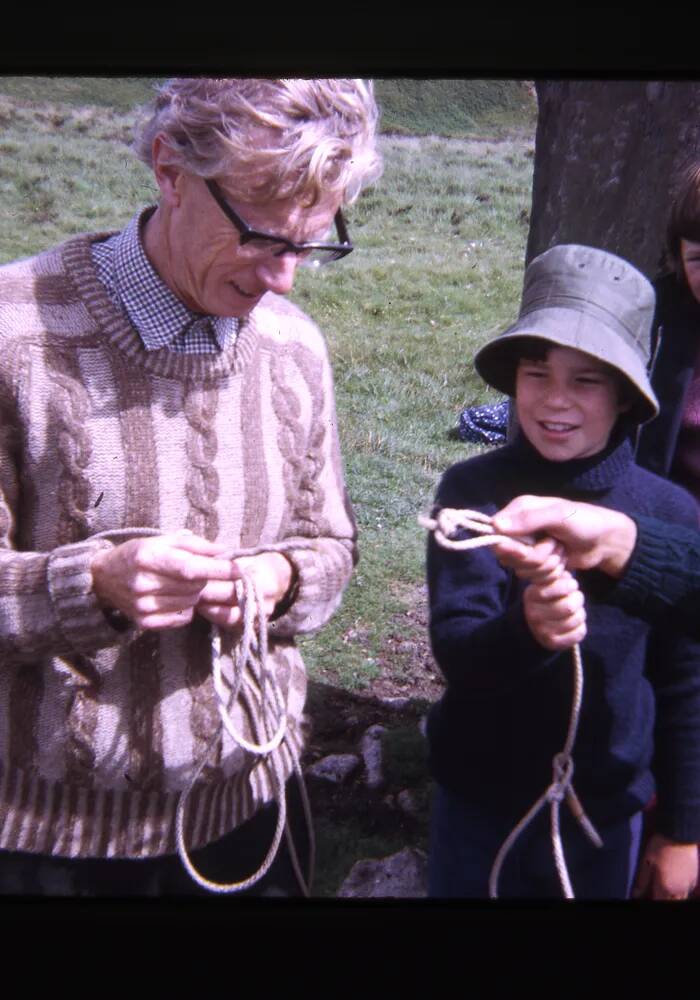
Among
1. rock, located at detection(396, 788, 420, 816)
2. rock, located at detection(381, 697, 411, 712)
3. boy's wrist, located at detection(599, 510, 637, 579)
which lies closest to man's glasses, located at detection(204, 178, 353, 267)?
boy's wrist, located at detection(599, 510, 637, 579)

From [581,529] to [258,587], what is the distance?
40 cm

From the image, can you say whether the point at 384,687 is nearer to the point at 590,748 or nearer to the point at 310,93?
the point at 590,748

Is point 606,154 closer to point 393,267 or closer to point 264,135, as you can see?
point 393,267

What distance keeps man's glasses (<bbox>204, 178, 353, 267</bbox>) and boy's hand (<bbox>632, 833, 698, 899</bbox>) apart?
0.90 m

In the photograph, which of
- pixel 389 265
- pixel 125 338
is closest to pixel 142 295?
pixel 125 338

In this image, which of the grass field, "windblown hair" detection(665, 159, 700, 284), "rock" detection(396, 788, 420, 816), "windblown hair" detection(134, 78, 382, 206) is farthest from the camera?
"rock" detection(396, 788, 420, 816)

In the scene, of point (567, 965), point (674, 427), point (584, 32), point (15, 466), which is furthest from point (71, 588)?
point (584, 32)

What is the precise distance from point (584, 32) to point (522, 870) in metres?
1.43

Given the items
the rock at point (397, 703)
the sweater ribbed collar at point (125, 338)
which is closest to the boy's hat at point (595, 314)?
the sweater ribbed collar at point (125, 338)

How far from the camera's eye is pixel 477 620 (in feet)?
4.15

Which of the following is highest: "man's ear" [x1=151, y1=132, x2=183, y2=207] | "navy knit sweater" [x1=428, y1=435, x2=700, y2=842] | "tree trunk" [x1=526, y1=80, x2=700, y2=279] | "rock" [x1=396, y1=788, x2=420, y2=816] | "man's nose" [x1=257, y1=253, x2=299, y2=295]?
"tree trunk" [x1=526, y1=80, x2=700, y2=279]

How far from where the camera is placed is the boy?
1246mm

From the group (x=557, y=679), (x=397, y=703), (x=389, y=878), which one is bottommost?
(x=389, y=878)

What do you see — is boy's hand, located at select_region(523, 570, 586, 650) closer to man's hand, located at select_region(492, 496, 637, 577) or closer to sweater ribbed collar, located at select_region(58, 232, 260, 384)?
man's hand, located at select_region(492, 496, 637, 577)
